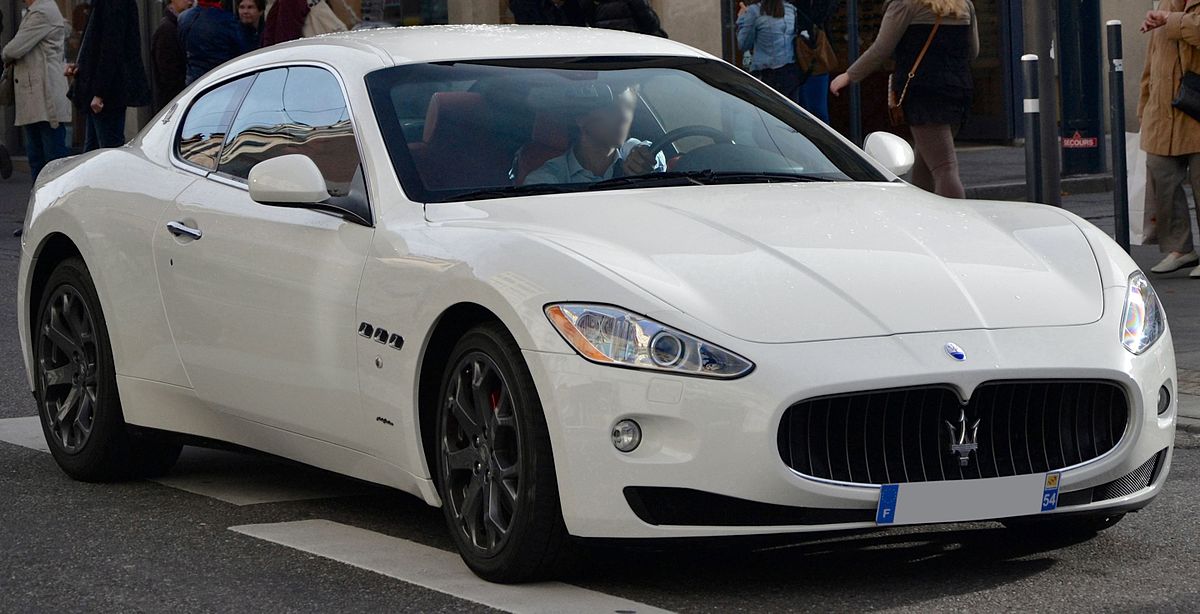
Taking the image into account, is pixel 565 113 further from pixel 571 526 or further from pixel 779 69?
pixel 779 69

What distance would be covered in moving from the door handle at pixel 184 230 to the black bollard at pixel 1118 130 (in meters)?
6.06

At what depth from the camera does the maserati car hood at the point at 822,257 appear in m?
4.86

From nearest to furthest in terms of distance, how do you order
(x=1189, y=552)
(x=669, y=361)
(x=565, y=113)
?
(x=669, y=361)
(x=1189, y=552)
(x=565, y=113)

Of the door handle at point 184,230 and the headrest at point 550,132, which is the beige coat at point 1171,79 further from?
the door handle at point 184,230

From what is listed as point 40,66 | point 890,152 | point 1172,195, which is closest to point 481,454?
point 890,152

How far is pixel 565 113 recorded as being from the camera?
5949mm

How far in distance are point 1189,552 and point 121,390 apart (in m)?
3.39

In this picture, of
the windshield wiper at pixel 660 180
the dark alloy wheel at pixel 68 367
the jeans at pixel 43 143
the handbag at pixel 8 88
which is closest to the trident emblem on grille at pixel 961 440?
the windshield wiper at pixel 660 180

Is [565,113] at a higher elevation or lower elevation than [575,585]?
higher

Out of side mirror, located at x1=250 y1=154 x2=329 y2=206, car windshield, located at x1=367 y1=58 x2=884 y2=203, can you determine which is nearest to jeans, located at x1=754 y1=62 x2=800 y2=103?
car windshield, located at x1=367 y1=58 x2=884 y2=203

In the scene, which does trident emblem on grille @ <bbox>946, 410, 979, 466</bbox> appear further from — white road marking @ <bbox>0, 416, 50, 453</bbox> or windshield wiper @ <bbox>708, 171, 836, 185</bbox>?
white road marking @ <bbox>0, 416, 50, 453</bbox>

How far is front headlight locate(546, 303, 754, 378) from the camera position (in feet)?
15.4

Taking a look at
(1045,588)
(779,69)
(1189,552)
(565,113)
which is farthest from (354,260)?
(779,69)

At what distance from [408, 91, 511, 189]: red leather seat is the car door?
8.2 inches
